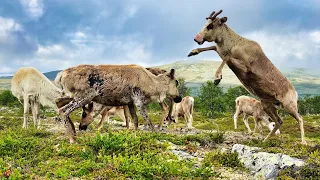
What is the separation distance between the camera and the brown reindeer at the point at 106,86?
13422 millimetres

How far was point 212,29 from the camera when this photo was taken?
1327 cm

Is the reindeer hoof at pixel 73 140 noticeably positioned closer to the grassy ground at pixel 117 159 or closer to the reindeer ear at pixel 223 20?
the grassy ground at pixel 117 159

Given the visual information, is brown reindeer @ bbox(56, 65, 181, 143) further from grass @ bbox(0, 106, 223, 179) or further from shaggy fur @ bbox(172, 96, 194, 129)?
shaggy fur @ bbox(172, 96, 194, 129)

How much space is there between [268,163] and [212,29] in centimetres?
595

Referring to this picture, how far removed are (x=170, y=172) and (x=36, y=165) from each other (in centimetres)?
380

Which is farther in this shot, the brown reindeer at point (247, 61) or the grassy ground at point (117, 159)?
the brown reindeer at point (247, 61)

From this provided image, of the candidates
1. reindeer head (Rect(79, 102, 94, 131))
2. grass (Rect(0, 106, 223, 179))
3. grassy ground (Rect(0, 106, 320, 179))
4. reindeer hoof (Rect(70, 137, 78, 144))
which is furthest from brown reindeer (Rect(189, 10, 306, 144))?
reindeer head (Rect(79, 102, 94, 131))

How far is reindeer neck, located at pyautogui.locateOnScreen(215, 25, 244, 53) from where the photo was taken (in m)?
13.2

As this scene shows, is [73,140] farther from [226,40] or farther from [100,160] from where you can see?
[226,40]

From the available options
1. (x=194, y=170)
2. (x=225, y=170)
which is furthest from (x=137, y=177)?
(x=225, y=170)

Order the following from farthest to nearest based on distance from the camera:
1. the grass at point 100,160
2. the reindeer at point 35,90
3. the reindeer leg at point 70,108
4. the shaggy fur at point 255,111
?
the shaggy fur at point 255,111, the reindeer at point 35,90, the reindeer leg at point 70,108, the grass at point 100,160

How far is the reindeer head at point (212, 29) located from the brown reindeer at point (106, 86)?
10.4 ft

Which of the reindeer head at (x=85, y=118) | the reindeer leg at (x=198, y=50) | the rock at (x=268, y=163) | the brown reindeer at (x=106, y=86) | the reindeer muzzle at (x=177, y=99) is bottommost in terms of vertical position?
the rock at (x=268, y=163)

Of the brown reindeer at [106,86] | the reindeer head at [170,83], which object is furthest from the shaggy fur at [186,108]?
the brown reindeer at [106,86]
